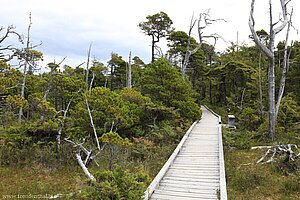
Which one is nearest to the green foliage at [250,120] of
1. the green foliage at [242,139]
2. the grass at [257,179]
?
the green foliage at [242,139]

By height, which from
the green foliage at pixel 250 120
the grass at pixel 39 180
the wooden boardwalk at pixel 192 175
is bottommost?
the grass at pixel 39 180

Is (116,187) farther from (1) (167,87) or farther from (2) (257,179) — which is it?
(1) (167,87)

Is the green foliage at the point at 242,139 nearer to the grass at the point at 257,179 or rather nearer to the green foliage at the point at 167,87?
the grass at the point at 257,179

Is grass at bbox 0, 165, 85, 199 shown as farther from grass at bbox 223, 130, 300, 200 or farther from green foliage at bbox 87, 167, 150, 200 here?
grass at bbox 223, 130, 300, 200

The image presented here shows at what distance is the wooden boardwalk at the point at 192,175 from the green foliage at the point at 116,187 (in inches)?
38.9

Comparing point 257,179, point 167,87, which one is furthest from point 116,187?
point 167,87

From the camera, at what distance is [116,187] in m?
4.97

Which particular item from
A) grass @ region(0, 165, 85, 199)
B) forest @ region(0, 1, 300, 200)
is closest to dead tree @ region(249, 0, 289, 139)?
forest @ region(0, 1, 300, 200)

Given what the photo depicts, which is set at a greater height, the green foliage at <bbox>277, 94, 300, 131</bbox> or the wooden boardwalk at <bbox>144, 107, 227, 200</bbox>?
the green foliage at <bbox>277, 94, 300, 131</bbox>

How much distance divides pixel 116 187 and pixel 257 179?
4779mm

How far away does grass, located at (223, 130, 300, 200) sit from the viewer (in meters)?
7.36

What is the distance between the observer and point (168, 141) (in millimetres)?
12508

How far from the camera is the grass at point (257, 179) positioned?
7.36 m

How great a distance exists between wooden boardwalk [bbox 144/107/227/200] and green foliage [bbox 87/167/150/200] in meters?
0.99
